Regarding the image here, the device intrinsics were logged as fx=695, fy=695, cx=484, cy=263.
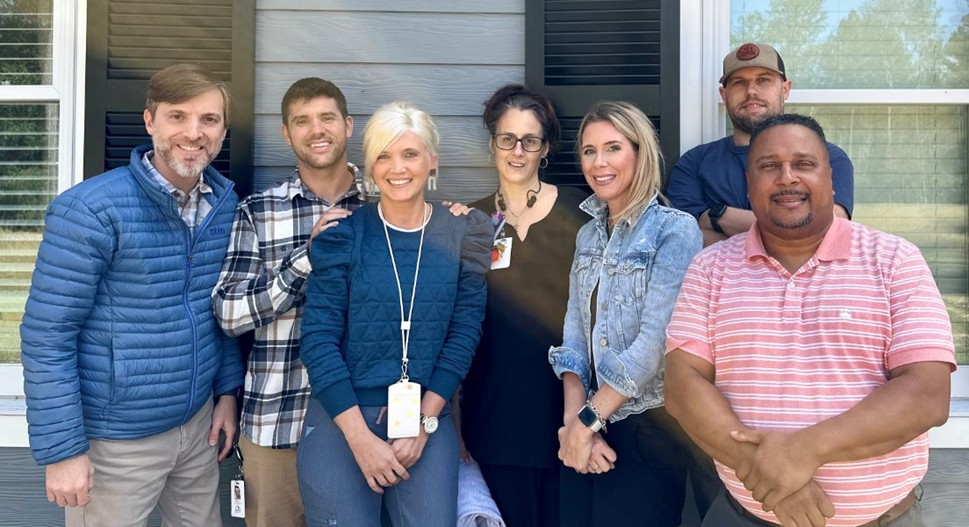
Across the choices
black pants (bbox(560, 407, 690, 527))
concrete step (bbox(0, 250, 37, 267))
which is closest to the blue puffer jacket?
concrete step (bbox(0, 250, 37, 267))

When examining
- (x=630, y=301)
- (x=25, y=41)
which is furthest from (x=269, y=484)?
(x=25, y=41)

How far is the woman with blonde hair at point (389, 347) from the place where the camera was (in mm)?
1829

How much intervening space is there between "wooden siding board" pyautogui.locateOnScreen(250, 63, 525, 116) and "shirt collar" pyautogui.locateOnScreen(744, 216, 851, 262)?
128cm

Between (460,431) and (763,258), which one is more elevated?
(763,258)

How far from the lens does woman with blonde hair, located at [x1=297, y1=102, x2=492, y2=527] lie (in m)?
1.83

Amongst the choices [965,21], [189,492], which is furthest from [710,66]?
[189,492]

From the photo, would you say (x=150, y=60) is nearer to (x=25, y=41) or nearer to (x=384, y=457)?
(x=25, y=41)

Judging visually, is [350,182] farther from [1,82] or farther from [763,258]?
[1,82]

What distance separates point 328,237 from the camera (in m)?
1.92

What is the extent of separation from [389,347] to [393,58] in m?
1.26

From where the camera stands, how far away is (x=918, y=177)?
2.71 metres

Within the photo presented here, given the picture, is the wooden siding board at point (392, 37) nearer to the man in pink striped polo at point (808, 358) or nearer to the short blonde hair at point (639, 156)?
the short blonde hair at point (639, 156)

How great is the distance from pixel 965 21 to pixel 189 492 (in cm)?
326

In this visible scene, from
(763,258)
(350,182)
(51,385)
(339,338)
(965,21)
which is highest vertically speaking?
(965,21)
